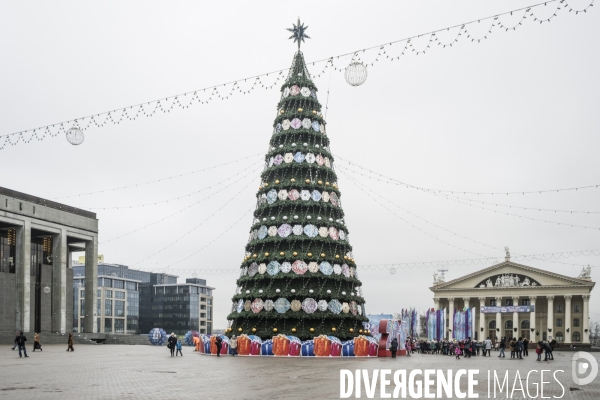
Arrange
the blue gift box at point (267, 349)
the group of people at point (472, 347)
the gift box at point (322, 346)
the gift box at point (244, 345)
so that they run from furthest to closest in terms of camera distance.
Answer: the group of people at point (472, 347), the gift box at point (244, 345), the blue gift box at point (267, 349), the gift box at point (322, 346)

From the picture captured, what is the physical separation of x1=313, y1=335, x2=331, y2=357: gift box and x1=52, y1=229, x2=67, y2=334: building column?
39.4 meters

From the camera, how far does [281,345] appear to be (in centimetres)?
3653

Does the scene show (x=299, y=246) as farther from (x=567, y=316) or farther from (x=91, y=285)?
(x=567, y=316)

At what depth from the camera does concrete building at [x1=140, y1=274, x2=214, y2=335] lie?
561ft

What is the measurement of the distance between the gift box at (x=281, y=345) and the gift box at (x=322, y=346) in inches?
58.9

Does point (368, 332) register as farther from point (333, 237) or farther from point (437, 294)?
point (437, 294)

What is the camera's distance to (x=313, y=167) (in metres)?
41.1

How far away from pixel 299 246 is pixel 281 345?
6.08 meters

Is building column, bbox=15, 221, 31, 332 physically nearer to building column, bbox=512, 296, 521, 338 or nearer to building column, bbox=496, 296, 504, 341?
building column, bbox=496, 296, 504, 341

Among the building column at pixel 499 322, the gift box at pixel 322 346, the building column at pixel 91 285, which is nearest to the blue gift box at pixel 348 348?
the gift box at pixel 322 346

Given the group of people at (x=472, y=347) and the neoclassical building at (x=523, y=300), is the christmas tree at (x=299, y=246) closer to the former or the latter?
the group of people at (x=472, y=347)

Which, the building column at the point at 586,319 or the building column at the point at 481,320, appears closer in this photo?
the building column at the point at 586,319

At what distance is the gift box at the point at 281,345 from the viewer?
36469 mm

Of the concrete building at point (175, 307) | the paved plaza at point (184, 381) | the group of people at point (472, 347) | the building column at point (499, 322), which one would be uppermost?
the paved plaza at point (184, 381)
